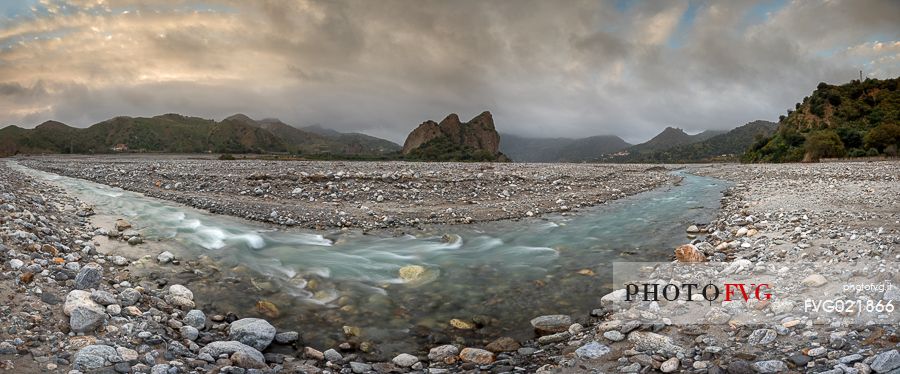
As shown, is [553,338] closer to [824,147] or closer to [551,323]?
[551,323]

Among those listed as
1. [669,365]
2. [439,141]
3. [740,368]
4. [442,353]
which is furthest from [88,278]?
[439,141]

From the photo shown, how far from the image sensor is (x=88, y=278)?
21.8 feet

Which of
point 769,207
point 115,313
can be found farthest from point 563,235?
point 115,313

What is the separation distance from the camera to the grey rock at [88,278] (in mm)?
6422

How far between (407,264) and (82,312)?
6315 mm

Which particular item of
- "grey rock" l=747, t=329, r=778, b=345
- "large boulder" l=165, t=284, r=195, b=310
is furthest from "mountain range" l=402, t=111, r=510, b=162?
"grey rock" l=747, t=329, r=778, b=345

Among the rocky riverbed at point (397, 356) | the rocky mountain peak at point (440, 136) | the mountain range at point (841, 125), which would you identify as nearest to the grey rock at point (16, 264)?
the rocky riverbed at point (397, 356)

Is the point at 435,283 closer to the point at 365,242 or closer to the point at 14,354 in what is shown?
the point at 365,242

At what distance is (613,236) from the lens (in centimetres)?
1340

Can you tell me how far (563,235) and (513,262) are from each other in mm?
3587

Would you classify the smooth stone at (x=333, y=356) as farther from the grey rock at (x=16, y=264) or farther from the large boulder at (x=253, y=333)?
the grey rock at (x=16, y=264)

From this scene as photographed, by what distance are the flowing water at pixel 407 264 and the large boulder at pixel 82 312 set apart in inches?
79.6

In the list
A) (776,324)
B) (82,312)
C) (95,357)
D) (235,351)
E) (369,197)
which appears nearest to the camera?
(95,357)

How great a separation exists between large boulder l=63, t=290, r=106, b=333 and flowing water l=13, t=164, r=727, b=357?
2.02m
